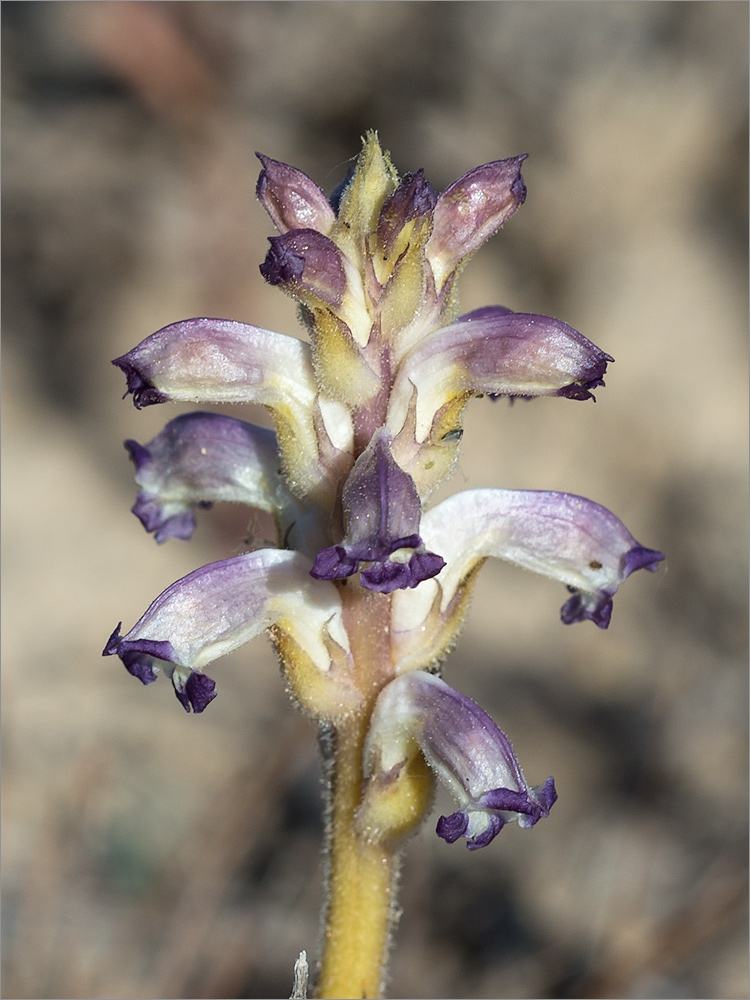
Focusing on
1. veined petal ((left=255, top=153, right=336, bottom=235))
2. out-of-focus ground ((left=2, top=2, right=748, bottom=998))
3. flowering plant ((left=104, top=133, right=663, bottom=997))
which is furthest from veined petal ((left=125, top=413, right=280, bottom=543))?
out-of-focus ground ((left=2, top=2, right=748, bottom=998))

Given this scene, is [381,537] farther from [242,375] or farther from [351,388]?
[242,375]

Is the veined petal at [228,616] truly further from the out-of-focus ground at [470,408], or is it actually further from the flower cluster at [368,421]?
the out-of-focus ground at [470,408]

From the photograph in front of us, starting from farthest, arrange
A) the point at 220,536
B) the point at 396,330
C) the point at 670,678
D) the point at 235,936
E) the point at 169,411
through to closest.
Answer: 1. the point at 169,411
2. the point at 220,536
3. the point at 670,678
4. the point at 235,936
5. the point at 396,330

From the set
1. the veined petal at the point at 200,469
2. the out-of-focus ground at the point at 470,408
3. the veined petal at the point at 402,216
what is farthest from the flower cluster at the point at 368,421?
the out-of-focus ground at the point at 470,408

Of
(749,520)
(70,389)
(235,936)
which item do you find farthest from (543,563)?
(70,389)

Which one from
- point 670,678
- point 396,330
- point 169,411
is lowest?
point 670,678

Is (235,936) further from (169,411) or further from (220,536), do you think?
(169,411)

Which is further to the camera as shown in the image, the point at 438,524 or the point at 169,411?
the point at 169,411
